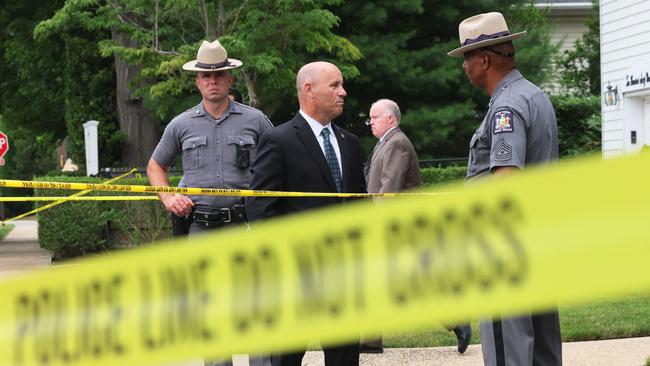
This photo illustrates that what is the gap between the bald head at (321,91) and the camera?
5.15 meters

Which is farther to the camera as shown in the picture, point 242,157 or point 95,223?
point 95,223

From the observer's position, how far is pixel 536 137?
456cm

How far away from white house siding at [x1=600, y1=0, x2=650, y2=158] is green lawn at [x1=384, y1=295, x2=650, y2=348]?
7373 millimetres

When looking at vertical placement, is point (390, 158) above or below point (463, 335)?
above

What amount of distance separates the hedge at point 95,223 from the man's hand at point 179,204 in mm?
12140

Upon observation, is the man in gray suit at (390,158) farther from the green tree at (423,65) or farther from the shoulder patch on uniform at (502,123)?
the green tree at (423,65)

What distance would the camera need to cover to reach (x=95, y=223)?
60.8 ft

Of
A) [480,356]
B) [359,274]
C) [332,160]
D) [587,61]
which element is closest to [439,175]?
[480,356]

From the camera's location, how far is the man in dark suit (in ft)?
16.6

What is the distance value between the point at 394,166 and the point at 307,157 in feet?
9.30

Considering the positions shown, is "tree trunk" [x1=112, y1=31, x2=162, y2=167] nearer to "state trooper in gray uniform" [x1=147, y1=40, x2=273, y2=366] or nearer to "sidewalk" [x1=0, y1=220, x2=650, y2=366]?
"sidewalk" [x1=0, y1=220, x2=650, y2=366]

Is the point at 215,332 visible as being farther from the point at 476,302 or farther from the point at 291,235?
the point at 476,302

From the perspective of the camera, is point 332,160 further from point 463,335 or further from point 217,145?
point 463,335

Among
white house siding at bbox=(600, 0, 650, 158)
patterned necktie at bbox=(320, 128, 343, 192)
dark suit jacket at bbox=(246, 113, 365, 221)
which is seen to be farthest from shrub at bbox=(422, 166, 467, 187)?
dark suit jacket at bbox=(246, 113, 365, 221)
